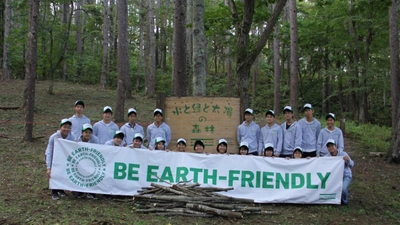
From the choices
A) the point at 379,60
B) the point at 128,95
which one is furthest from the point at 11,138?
the point at 379,60

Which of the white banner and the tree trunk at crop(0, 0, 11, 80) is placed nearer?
the white banner

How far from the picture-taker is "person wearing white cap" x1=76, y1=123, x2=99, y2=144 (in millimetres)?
6680

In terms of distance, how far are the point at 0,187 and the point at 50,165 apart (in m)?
1.35

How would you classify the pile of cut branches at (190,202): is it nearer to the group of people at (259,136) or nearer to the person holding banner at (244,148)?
the group of people at (259,136)

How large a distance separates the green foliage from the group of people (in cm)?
629

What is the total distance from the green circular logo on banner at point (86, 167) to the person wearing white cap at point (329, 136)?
4.38 m

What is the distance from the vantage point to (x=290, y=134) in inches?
284

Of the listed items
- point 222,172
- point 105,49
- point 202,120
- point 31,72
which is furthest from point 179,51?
point 105,49

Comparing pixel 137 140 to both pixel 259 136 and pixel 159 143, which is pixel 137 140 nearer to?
pixel 159 143

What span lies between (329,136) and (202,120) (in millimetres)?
2706

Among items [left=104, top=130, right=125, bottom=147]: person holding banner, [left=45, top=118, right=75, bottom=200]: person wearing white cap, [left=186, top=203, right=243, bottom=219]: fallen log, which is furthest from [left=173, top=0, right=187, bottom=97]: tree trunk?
[left=186, top=203, right=243, bottom=219]: fallen log

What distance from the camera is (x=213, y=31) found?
10430 millimetres

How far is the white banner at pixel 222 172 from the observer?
664 cm

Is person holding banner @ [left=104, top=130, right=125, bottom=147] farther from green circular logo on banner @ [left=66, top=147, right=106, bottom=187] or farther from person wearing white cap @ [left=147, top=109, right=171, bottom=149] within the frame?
person wearing white cap @ [left=147, top=109, right=171, bottom=149]
